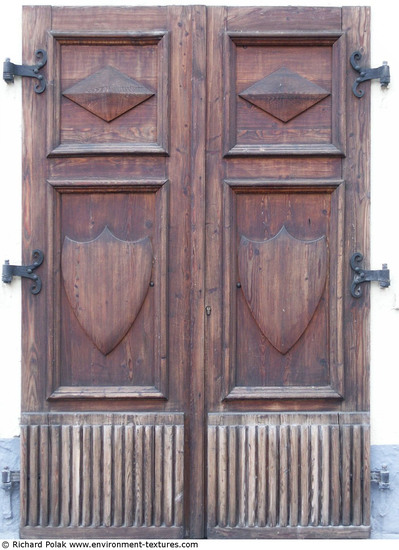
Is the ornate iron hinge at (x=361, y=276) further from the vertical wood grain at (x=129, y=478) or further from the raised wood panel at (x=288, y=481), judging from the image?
the vertical wood grain at (x=129, y=478)

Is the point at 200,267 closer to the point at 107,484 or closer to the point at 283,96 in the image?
the point at 283,96

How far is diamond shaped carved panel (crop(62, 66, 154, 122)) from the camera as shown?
292 cm

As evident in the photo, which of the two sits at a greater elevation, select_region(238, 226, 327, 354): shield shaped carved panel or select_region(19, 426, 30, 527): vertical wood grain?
select_region(238, 226, 327, 354): shield shaped carved panel

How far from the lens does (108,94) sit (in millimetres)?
2914

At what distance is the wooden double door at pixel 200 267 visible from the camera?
9.46ft

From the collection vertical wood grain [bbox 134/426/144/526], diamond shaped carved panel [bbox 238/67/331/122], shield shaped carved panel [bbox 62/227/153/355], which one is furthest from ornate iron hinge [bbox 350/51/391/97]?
vertical wood grain [bbox 134/426/144/526]

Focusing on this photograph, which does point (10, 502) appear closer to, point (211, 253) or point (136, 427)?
point (136, 427)

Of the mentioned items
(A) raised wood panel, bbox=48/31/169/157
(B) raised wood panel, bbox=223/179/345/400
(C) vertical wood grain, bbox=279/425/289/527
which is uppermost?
(A) raised wood panel, bbox=48/31/169/157

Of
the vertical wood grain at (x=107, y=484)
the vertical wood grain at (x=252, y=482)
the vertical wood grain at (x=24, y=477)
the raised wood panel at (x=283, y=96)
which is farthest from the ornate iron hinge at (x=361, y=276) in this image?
the vertical wood grain at (x=24, y=477)

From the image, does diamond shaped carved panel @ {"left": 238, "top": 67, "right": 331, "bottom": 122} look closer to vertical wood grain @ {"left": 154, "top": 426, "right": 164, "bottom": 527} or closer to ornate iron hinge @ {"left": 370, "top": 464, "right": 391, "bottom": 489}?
vertical wood grain @ {"left": 154, "top": 426, "right": 164, "bottom": 527}

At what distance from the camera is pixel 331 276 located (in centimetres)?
293

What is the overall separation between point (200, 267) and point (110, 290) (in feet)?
1.53

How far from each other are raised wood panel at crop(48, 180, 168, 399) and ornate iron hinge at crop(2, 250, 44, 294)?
75mm

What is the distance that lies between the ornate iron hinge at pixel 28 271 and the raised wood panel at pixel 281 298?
934mm
